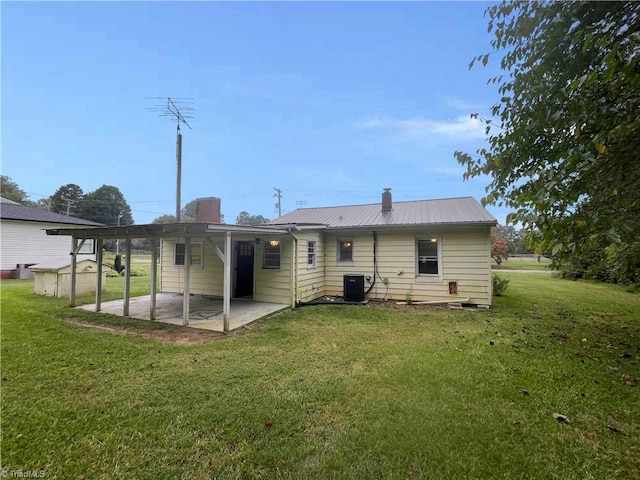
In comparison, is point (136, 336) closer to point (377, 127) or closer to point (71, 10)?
point (71, 10)

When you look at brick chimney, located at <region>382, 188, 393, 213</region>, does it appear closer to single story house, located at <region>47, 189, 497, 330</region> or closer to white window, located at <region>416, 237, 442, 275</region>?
single story house, located at <region>47, 189, 497, 330</region>

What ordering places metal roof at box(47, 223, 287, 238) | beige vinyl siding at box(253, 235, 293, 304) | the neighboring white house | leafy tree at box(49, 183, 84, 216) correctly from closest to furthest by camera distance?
metal roof at box(47, 223, 287, 238) < beige vinyl siding at box(253, 235, 293, 304) < the neighboring white house < leafy tree at box(49, 183, 84, 216)

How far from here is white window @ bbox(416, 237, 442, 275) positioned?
8797 mm

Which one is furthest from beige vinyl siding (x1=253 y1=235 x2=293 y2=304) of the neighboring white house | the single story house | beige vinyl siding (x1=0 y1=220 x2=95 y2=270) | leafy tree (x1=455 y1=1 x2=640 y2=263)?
the neighboring white house

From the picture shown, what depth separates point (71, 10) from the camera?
841cm

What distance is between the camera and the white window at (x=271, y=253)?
333 inches

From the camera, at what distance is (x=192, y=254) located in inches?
385

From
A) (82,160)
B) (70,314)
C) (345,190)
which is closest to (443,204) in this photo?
(70,314)

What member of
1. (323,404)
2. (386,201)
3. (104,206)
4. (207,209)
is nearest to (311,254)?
(207,209)

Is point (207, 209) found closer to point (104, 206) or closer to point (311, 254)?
point (311, 254)

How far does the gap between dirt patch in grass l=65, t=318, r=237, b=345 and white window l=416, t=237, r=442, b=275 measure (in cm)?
618

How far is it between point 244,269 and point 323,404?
7185mm

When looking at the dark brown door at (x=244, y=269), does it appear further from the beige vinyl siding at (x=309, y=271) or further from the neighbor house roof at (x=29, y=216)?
the neighbor house roof at (x=29, y=216)

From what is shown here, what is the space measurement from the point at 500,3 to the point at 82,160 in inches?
1829
